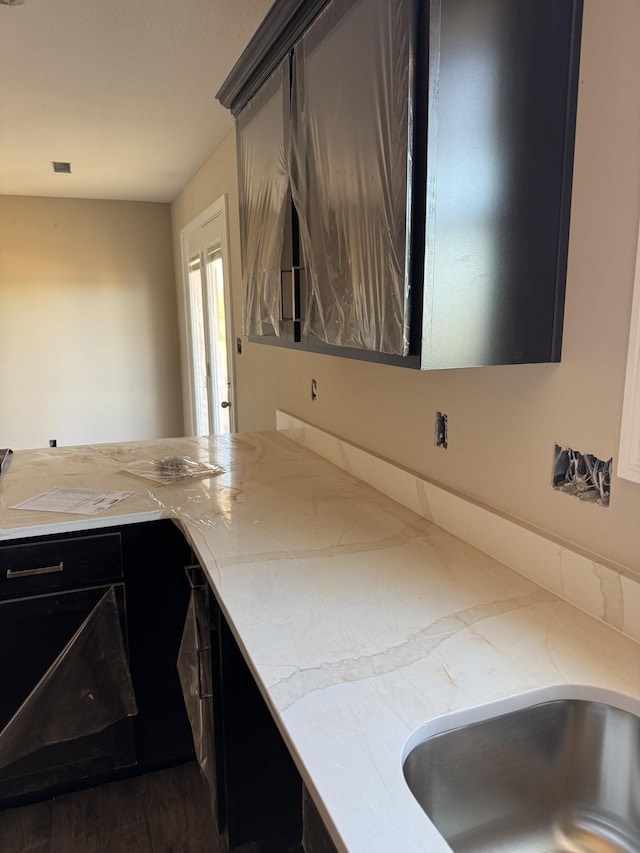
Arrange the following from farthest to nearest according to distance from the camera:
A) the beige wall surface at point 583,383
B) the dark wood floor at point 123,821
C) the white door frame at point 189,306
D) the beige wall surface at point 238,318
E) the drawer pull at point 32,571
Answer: the white door frame at point 189,306 < the beige wall surface at point 238,318 < the dark wood floor at point 123,821 < the drawer pull at point 32,571 < the beige wall surface at point 583,383

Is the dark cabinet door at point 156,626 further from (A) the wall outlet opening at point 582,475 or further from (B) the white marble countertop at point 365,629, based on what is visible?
(A) the wall outlet opening at point 582,475

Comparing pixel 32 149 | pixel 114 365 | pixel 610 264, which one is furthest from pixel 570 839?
pixel 114 365

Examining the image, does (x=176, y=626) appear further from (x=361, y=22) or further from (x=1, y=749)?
(x=361, y=22)

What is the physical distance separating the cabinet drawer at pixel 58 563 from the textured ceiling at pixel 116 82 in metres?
1.71

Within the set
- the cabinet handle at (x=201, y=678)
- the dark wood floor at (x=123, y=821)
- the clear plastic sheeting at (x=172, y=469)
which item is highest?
the clear plastic sheeting at (x=172, y=469)

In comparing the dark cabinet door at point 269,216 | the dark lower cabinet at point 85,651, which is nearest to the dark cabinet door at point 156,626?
the dark lower cabinet at point 85,651

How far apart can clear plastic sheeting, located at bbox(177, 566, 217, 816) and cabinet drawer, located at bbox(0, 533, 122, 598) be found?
0.24m

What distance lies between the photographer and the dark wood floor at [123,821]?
1597 mm

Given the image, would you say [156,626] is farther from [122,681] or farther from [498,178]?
[498,178]

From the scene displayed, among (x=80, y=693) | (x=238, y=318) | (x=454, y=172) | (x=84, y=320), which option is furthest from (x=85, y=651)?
(x=84, y=320)

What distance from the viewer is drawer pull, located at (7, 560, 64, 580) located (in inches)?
58.6

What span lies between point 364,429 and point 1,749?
137 centimetres

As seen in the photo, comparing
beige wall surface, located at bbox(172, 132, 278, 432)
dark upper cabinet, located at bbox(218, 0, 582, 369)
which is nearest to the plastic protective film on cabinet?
dark upper cabinet, located at bbox(218, 0, 582, 369)

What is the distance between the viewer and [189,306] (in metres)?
4.59
